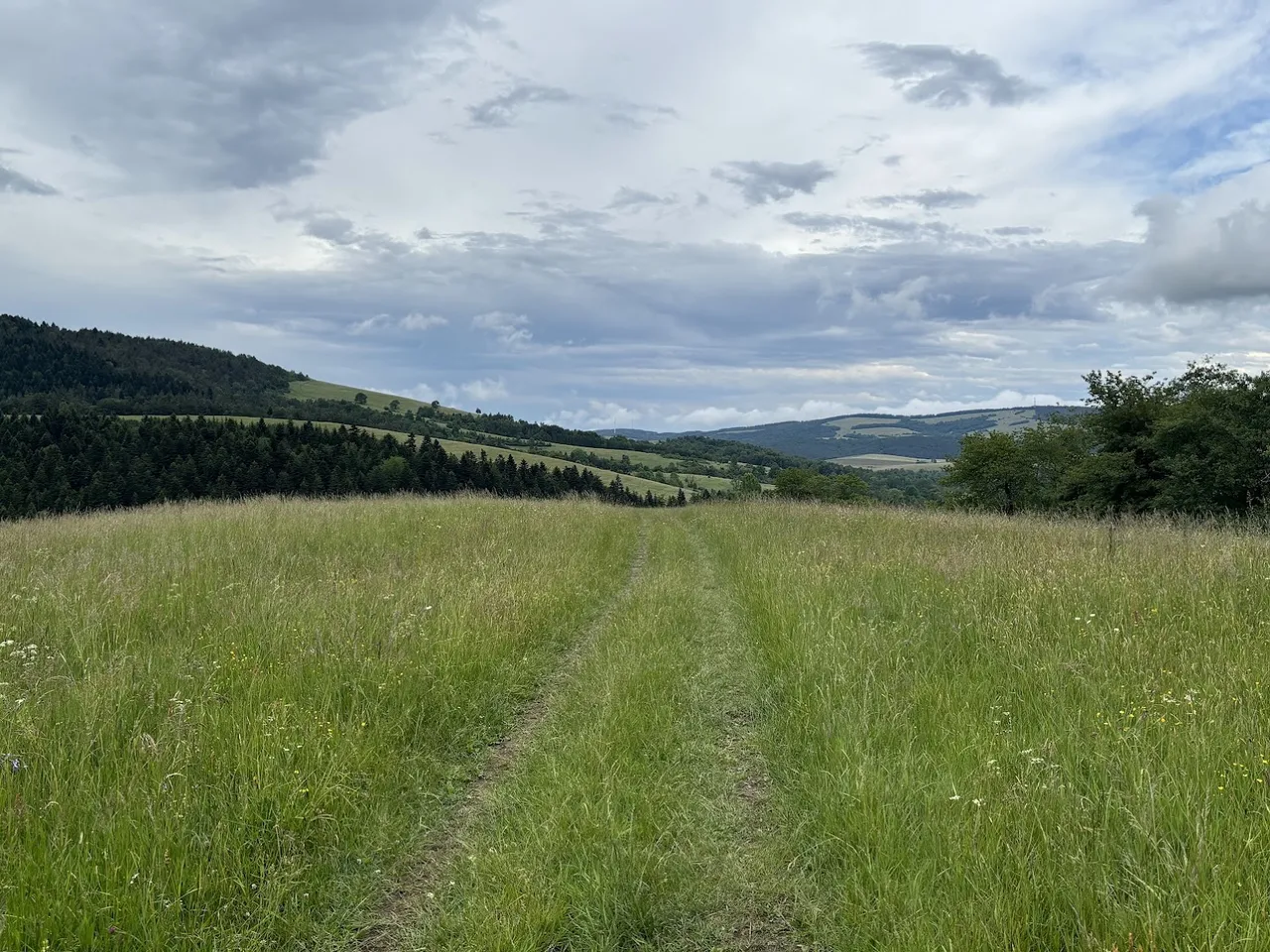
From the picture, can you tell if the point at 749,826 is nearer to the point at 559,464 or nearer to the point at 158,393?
the point at 559,464

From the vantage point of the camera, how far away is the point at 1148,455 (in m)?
39.5

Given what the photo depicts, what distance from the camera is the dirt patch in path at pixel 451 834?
3420 millimetres

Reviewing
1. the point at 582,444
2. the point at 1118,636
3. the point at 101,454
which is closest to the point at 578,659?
the point at 1118,636

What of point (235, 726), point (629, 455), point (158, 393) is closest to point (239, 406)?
point (158, 393)

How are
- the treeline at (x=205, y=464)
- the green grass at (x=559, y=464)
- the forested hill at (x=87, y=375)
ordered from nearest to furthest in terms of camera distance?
1. the treeline at (x=205, y=464)
2. the green grass at (x=559, y=464)
3. the forested hill at (x=87, y=375)

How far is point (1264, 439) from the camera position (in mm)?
31078

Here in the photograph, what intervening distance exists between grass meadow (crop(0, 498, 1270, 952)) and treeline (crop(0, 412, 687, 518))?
59.5 metres

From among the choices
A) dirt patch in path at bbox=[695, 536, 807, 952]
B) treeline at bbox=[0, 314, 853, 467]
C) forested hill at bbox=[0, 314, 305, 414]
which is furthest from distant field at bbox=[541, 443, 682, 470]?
dirt patch in path at bbox=[695, 536, 807, 952]

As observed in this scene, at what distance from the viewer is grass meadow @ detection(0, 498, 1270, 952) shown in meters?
3.20


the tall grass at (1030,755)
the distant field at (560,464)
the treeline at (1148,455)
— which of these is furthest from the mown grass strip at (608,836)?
the distant field at (560,464)

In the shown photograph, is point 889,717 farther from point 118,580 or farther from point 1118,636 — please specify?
point 118,580

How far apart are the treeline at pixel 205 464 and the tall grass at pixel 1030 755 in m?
59.5

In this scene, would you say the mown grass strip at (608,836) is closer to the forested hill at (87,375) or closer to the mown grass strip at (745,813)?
the mown grass strip at (745,813)

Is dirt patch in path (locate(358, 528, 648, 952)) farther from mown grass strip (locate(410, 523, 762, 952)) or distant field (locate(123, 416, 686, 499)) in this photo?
distant field (locate(123, 416, 686, 499))
